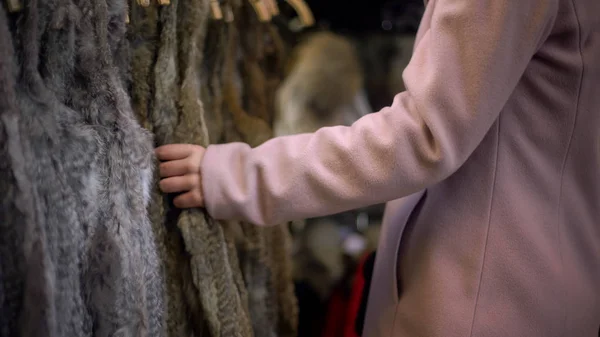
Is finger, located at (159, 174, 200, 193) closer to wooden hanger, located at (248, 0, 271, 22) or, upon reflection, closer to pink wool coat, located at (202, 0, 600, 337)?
pink wool coat, located at (202, 0, 600, 337)

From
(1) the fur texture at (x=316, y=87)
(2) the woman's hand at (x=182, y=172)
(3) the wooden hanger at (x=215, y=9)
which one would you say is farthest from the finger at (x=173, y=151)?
(1) the fur texture at (x=316, y=87)

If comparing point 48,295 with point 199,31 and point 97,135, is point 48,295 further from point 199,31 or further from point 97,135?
point 199,31

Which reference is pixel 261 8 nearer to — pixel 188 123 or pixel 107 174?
pixel 188 123

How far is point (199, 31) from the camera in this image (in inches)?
27.7

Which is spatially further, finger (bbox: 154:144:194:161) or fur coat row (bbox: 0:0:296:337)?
finger (bbox: 154:144:194:161)

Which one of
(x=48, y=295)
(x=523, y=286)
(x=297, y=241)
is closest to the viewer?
(x=48, y=295)

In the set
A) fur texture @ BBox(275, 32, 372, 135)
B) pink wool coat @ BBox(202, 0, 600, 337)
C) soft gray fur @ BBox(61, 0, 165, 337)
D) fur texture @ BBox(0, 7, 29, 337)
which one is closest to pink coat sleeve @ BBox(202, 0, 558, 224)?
pink wool coat @ BBox(202, 0, 600, 337)

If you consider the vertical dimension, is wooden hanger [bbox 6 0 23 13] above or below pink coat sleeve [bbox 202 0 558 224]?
above

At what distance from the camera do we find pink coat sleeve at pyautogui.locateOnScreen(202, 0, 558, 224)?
546 millimetres

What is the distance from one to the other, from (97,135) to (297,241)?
3.15 ft

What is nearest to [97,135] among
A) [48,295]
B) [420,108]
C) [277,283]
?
Answer: [48,295]

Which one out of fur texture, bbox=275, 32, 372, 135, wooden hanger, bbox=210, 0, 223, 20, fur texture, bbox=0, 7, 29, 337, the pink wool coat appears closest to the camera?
fur texture, bbox=0, 7, 29, 337

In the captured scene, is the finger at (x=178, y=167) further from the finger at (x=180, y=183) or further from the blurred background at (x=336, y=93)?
the blurred background at (x=336, y=93)

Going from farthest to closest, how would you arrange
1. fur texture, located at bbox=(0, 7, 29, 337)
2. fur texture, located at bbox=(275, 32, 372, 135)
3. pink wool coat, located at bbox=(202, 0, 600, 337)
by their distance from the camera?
fur texture, located at bbox=(275, 32, 372, 135) < pink wool coat, located at bbox=(202, 0, 600, 337) < fur texture, located at bbox=(0, 7, 29, 337)
